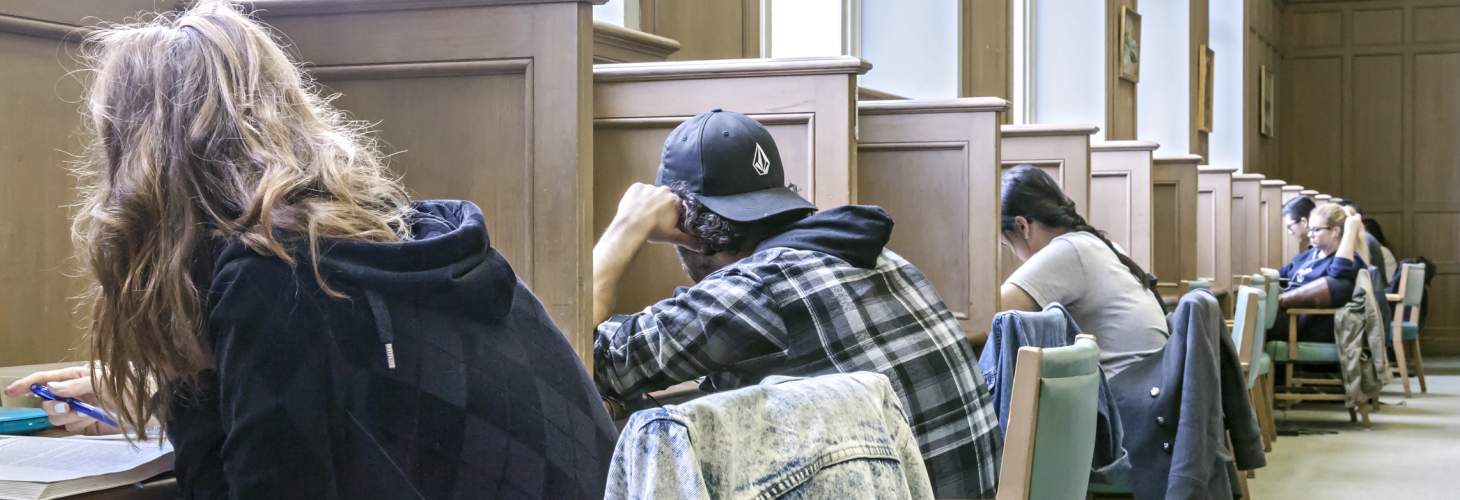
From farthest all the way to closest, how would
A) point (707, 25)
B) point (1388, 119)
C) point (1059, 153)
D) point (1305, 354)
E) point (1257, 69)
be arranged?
point (1388, 119) → point (1257, 69) → point (1305, 354) → point (1059, 153) → point (707, 25)

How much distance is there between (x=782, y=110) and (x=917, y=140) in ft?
3.20

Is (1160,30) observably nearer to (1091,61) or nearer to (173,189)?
(1091,61)

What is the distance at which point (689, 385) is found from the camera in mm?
2471

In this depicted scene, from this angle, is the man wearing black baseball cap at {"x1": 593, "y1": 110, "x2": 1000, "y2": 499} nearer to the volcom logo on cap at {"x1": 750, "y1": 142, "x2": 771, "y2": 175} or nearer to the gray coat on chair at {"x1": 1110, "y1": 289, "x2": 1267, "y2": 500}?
the volcom logo on cap at {"x1": 750, "y1": 142, "x2": 771, "y2": 175}

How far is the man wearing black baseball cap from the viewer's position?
2057mm

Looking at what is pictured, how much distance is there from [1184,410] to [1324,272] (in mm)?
5614

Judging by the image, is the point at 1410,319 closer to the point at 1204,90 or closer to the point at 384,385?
the point at 1204,90

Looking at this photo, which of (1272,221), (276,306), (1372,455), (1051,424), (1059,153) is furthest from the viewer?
(1272,221)

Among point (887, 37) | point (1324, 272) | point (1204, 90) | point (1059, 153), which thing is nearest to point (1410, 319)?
point (1204, 90)

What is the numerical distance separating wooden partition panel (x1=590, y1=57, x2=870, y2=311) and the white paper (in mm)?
1499

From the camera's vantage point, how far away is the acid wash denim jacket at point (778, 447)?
933 millimetres

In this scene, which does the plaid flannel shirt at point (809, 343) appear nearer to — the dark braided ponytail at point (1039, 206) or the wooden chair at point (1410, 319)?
Answer: the dark braided ponytail at point (1039, 206)

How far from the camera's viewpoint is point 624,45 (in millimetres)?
3285

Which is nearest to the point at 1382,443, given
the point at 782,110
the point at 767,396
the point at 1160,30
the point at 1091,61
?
the point at 1091,61
